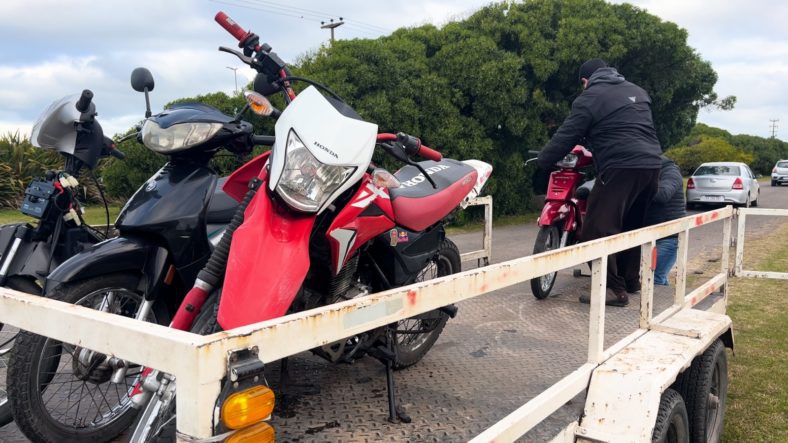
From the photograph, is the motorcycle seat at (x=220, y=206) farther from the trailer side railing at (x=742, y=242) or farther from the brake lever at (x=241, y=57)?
the trailer side railing at (x=742, y=242)

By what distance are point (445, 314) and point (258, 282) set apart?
142 cm

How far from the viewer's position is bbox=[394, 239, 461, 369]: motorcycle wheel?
10.1 ft

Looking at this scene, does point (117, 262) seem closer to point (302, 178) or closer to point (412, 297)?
point (302, 178)

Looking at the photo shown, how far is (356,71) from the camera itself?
10461mm

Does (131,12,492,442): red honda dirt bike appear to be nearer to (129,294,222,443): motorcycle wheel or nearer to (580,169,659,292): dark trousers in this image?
(129,294,222,443): motorcycle wheel

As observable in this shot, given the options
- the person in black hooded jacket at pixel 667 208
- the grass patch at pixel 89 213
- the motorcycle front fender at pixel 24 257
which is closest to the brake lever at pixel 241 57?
the motorcycle front fender at pixel 24 257

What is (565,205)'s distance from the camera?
5.17 meters

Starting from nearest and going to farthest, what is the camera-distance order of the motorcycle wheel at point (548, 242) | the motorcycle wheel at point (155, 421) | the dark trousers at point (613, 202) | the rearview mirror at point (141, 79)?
the motorcycle wheel at point (155, 421), the rearview mirror at point (141, 79), the dark trousers at point (613, 202), the motorcycle wheel at point (548, 242)

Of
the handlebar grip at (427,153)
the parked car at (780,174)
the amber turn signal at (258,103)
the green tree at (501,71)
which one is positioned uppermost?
the green tree at (501,71)

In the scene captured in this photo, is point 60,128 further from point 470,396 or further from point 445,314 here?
point 470,396

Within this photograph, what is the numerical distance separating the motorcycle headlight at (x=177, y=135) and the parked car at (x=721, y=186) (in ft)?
55.5

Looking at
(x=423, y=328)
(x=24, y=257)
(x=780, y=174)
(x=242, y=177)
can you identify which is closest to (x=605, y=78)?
(x=423, y=328)

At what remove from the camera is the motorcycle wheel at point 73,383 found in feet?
7.72

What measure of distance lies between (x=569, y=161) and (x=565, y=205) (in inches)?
15.1
